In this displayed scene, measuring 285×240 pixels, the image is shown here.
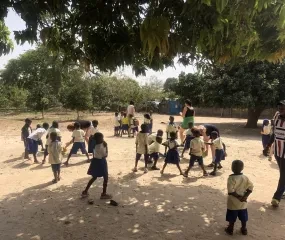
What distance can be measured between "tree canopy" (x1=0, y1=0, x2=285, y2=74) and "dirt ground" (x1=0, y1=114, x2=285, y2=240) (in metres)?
2.29

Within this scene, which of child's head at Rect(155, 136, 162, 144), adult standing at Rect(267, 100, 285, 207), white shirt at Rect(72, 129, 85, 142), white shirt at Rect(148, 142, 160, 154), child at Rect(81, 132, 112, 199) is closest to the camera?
adult standing at Rect(267, 100, 285, 207)

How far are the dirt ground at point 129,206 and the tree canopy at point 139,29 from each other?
7.52 feet

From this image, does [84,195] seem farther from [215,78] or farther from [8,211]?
[215,78]

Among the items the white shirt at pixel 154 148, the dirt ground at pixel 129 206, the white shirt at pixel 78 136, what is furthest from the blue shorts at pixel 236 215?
the white shirt at pixel 78 136

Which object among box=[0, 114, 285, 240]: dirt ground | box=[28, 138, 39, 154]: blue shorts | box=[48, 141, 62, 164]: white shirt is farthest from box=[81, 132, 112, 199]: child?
box=[28, 138, 39, 154]: blue shorts

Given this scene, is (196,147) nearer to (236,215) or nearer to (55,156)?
(236,215)

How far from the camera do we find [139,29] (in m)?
4.15

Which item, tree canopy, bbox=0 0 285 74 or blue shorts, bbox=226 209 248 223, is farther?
blue shorts, bbox=226 209 248 223

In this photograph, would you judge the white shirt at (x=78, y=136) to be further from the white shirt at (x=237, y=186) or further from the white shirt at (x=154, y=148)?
the white shirt at (x=237, y=186)

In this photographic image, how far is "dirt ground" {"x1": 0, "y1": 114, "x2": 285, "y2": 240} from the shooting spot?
430 centimetres

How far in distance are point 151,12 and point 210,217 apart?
10.7 feet

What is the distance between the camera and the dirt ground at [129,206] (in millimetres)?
4305

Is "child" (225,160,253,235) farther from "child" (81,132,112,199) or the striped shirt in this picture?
"child" (81,132,112,199)

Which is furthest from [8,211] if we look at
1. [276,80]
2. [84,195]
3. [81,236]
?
[276,80]
